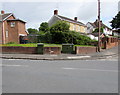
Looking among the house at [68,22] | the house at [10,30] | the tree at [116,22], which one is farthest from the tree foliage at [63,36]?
the tree at [116,22]

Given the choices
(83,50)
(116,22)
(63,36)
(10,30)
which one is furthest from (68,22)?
(116,22)

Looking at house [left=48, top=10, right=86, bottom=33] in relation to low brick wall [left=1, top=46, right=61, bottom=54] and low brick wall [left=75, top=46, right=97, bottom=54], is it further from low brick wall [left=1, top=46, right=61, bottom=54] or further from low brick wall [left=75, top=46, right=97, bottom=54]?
low brick wall [left=1, top=46, right=61, bottom=54]

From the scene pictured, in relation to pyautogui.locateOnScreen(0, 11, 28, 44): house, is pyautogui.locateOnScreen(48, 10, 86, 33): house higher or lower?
higher

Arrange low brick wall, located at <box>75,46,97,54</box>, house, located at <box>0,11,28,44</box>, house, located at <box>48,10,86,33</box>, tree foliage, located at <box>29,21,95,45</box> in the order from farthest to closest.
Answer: house, located at <box>48,10,86,33</box>
house, located at <box>0,11,28,44</box>
tree foliage, located at <box>29,21,95,45</box>
low brick wall, located at <box>75,46,97,54</box>

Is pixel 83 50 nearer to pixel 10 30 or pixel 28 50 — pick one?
pixel 28 50

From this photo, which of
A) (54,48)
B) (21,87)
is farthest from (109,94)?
(54,48)

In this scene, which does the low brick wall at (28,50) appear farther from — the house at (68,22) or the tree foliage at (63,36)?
the house at (68,22)

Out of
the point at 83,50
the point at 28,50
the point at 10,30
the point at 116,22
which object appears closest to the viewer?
the point at 28,50

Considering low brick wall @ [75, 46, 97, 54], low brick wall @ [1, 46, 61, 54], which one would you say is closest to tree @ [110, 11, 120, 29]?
low brick wall @ [75, 46, 97, 54]

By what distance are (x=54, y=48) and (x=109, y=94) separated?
36.0 ft

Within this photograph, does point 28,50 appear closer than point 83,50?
Yes

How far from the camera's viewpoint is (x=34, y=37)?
81.0ft

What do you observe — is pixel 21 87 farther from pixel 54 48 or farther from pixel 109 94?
pixel 54 48

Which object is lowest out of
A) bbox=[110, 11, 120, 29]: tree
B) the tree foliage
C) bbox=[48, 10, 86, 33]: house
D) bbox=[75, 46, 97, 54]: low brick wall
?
bbox=[75, 46, 97, 54]: low brick wall
